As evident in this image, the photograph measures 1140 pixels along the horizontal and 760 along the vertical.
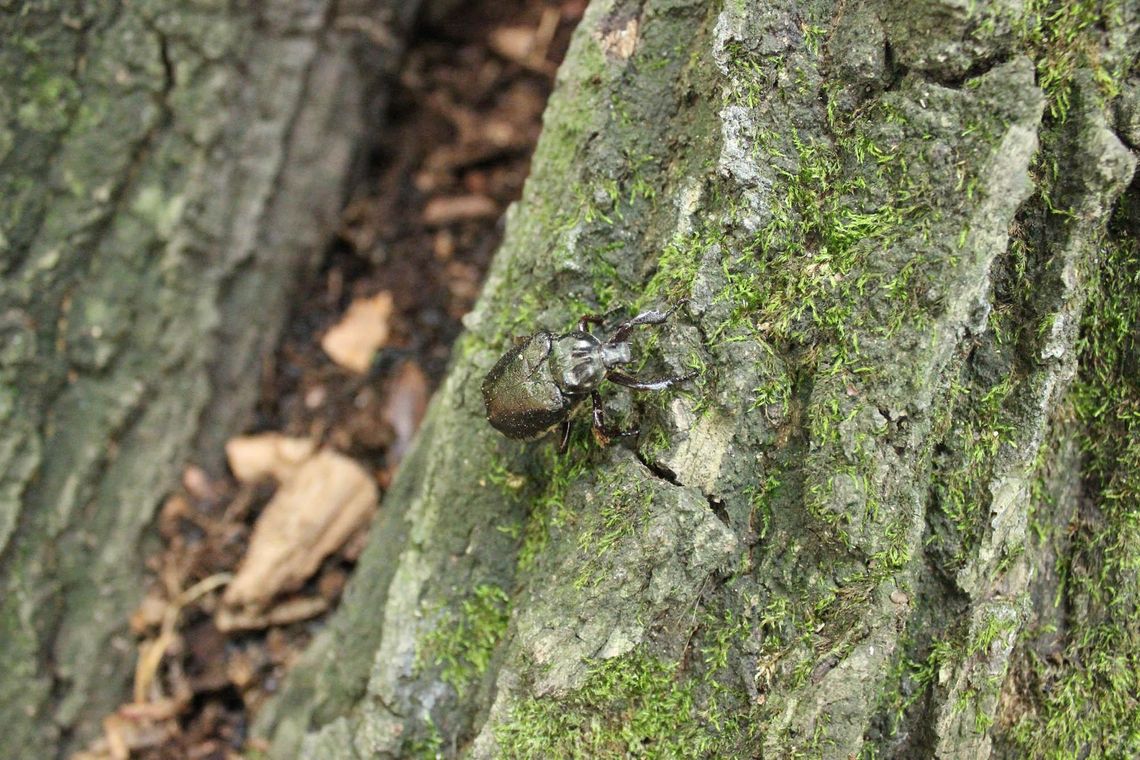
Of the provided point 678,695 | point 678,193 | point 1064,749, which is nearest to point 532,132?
point 678,193

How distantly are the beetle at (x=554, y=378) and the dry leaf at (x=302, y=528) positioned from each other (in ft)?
4.85

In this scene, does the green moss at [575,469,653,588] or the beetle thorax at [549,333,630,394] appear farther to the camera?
the beetle thorax at [549,333,630,394]

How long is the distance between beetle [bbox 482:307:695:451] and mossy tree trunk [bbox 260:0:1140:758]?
9cm

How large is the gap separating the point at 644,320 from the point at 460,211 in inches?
90.6

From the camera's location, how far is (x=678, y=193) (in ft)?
7.55

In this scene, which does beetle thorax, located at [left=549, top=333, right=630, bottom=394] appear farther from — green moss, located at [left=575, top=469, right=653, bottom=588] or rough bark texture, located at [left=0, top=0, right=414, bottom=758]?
rough bark texture, located at [left=0, top=0, right=414, bottom=758]

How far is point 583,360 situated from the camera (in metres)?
2.42

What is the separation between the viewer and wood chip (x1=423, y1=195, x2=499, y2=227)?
14.2ft

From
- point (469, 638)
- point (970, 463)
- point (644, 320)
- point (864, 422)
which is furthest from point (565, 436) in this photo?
point (970, 463)

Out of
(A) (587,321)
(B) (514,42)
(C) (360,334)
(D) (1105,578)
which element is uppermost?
(B) (514,42)

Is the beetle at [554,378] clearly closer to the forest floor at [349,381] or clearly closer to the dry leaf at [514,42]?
the forest floor at [349,381]

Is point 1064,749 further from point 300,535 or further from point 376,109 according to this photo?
point 376,109

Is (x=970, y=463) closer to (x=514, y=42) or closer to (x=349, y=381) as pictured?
(x=349, y=381)

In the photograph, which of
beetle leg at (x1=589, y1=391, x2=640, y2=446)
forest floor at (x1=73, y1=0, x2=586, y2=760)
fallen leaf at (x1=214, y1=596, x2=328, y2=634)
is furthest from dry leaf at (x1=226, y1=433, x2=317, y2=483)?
beetle leg at (x1=589, y1=391, x2=640, y2=446)
